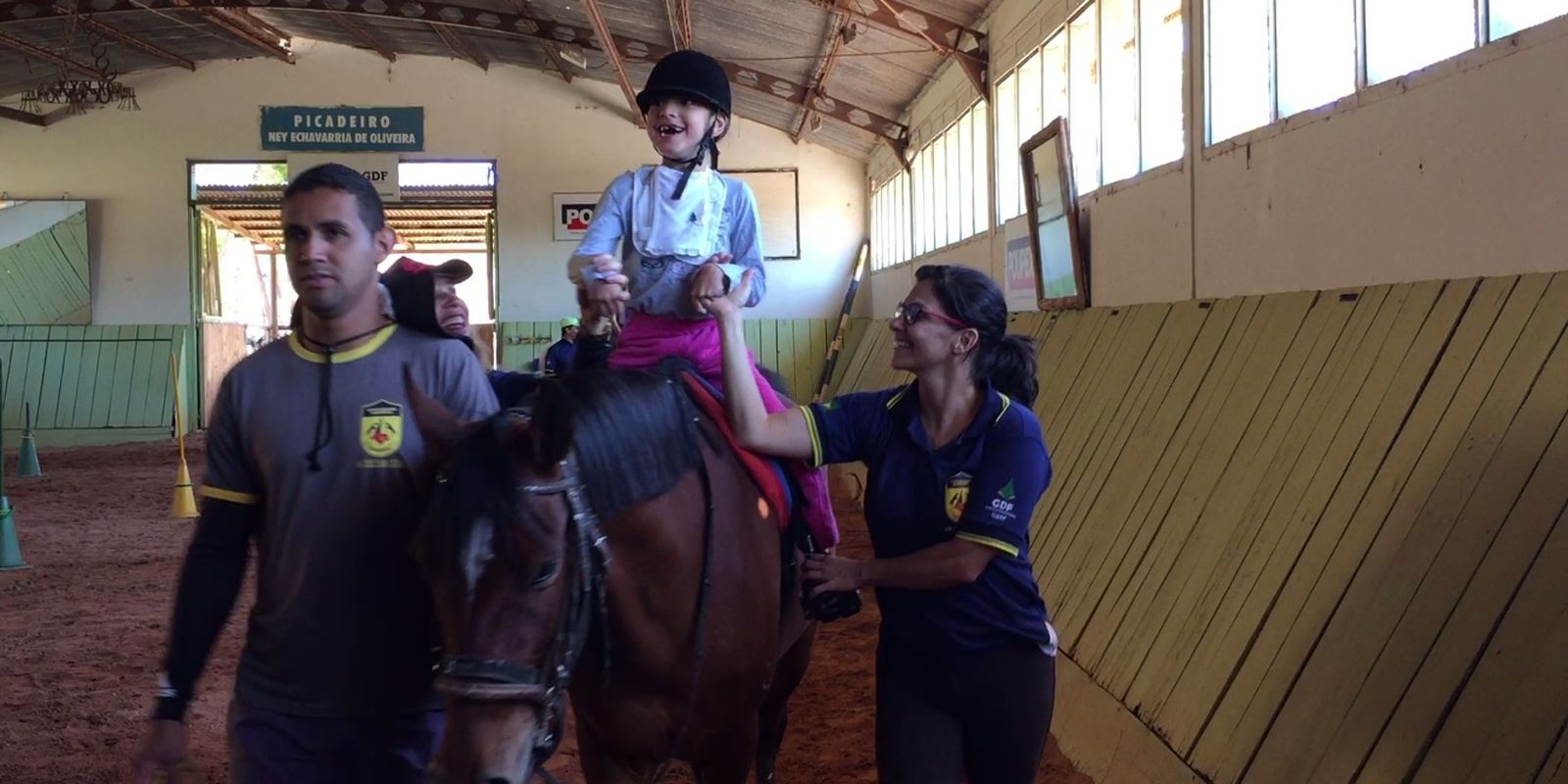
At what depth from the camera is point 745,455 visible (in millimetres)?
2688

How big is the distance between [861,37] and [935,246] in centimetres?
257

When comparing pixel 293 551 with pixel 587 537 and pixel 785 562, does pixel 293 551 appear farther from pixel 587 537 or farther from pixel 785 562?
pixel 785 562

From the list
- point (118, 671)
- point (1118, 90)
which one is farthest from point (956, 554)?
point (1118, 90)

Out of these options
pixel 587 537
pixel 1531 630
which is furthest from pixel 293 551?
pixel 1531 630

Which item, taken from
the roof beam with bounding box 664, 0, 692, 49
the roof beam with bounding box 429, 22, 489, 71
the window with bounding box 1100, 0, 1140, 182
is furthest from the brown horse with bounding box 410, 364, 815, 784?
the roof beam with bounding box 429, 22, 489, 71

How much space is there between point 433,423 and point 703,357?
108 cm

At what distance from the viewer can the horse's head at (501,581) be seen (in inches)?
71.3

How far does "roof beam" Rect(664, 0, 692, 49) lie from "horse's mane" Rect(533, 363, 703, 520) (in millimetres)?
10813

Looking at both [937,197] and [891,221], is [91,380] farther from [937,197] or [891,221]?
[937,197]

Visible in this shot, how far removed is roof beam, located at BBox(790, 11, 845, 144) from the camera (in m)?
12.2

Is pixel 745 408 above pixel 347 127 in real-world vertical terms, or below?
above

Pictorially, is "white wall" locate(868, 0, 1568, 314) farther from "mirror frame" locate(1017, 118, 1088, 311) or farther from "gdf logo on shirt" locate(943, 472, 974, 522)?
"gdf logo on shirt" locate(943, 472, 974, 522)

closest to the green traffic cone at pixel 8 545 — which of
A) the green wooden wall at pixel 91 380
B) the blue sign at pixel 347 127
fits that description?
the green wooden wall at pixel 91 380

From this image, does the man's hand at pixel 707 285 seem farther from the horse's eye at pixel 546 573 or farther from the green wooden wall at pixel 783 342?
the green wooden wall at pixel 783 342
